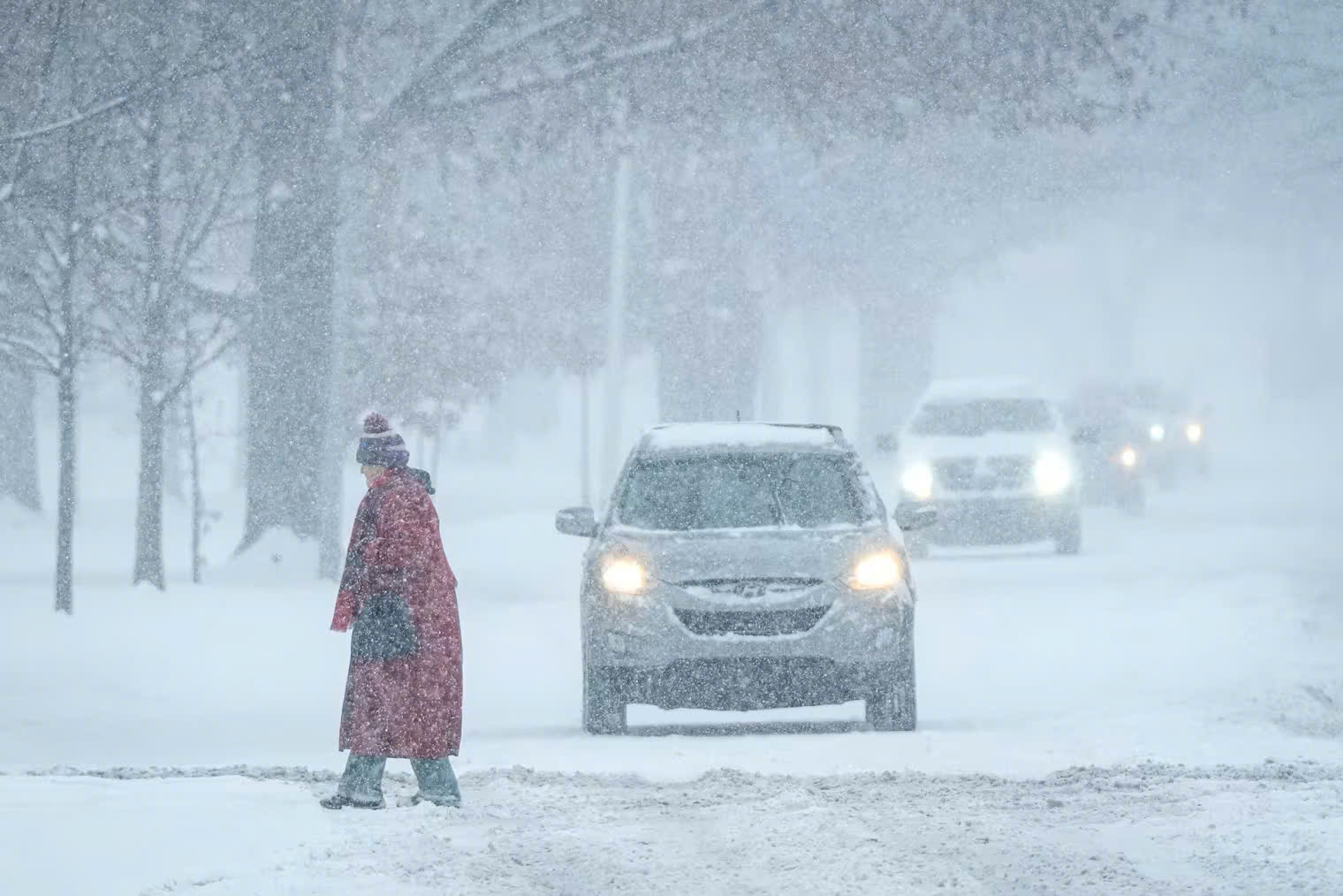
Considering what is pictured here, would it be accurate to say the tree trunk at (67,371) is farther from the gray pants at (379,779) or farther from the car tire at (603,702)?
the gray pants at (379,779)

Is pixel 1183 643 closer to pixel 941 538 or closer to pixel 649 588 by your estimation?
pixel 649 588

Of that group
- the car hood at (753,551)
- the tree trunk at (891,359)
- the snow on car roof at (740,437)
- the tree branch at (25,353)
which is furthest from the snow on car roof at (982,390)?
the tree trunk at (891,359)

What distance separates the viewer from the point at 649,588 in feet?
35.5

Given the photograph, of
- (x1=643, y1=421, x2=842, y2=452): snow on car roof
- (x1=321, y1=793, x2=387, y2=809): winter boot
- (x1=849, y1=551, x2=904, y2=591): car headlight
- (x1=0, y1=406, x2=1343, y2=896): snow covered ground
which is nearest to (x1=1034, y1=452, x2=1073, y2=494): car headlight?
(x1=0, y1=406, x2=1343, y2=896): snow covered ground

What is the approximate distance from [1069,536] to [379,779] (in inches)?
647

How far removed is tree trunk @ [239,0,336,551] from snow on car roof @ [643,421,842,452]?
29.5ft

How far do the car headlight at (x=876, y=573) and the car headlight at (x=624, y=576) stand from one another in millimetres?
1093

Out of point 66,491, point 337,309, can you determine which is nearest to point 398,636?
point 66,491

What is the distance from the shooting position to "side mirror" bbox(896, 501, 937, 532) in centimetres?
1192

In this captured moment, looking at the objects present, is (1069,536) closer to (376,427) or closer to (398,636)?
(376,427)

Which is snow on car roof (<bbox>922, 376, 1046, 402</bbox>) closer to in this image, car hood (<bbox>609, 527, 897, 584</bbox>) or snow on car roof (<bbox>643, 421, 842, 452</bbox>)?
snow on car roof (<bbox>643, 421, 842, 452</bbox>)

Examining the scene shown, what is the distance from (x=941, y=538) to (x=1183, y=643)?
808 centimetres

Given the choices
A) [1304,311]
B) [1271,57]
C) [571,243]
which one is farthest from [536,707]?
[1304,311]

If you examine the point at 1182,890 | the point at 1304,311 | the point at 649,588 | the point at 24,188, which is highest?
the point at 1304,311
